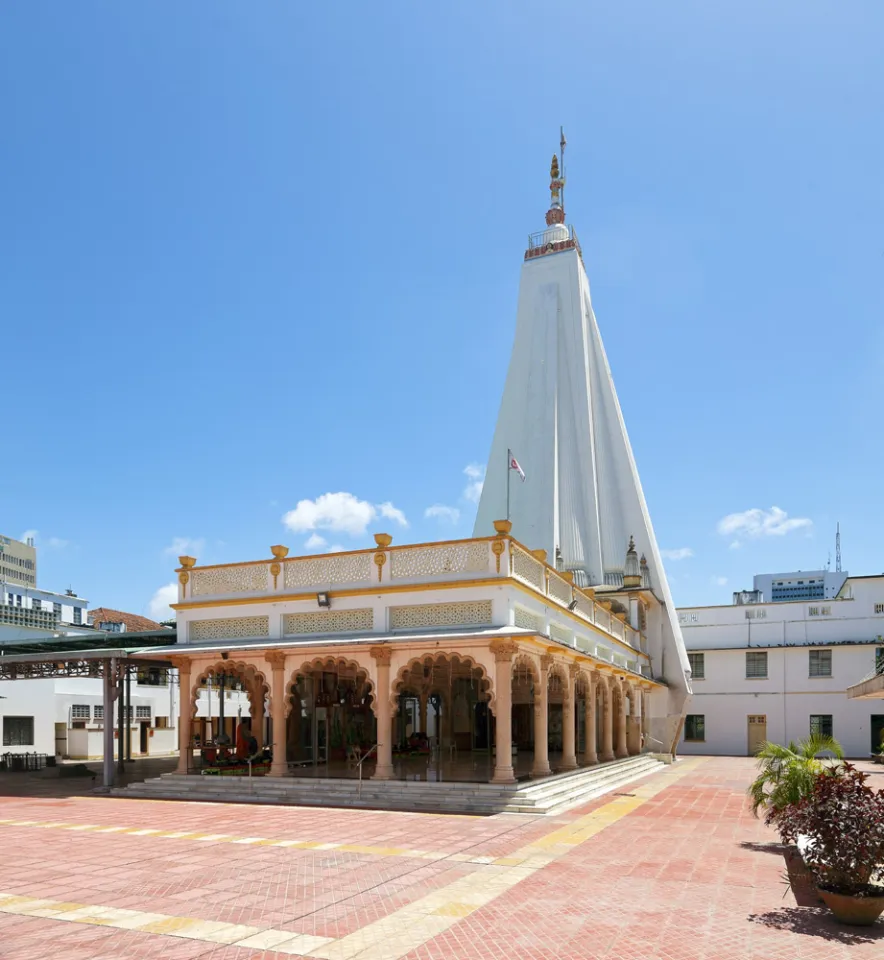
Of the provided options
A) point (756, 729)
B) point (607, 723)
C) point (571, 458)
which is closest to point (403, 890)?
point (607, 723)

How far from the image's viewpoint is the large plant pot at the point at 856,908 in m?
8.09

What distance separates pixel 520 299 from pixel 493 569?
3156cm

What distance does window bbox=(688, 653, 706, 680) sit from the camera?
133 feet

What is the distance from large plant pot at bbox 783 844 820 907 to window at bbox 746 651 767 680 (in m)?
29.6

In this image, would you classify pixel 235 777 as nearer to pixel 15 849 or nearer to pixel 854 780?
pixel 15 849

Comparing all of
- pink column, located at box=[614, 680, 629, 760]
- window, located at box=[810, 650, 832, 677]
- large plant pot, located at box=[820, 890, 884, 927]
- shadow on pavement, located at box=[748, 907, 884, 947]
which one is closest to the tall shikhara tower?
window, located at box=[810, 650, 832, 677]

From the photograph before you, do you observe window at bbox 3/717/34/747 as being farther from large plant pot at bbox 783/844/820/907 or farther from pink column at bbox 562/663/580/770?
large plant pot at bbox 783/844/820/907

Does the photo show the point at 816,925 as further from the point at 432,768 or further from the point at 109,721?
the point at 109,721

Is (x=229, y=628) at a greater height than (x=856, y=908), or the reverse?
(x=229, y=628)

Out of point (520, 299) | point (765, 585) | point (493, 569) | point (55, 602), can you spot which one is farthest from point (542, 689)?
point (765, 585)

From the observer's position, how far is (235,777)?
19.6 m

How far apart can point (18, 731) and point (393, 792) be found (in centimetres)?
2408

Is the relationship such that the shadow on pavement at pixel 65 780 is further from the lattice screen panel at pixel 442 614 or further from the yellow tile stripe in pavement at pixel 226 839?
the lattice screen panel at pixel 442 614

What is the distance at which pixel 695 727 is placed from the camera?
3991 cm
